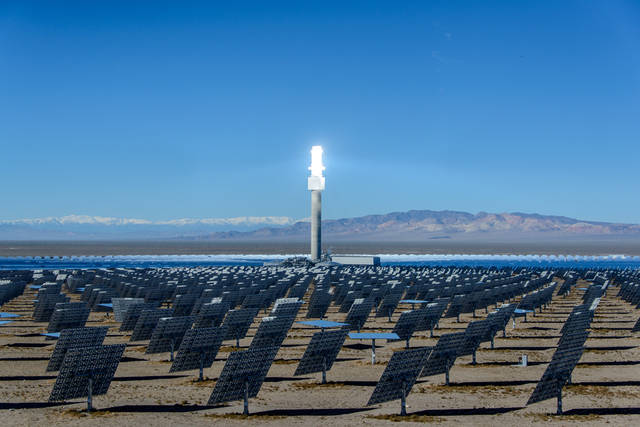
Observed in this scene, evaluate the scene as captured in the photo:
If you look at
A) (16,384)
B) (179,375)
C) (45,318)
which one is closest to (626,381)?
(179,375)

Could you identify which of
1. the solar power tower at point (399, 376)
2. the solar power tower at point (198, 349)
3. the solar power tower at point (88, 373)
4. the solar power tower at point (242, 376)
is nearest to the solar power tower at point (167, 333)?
the solar power tower at point (198, 349)

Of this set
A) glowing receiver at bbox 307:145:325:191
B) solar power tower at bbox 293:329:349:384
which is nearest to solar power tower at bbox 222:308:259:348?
solar power tower at bbox 293:329:349:384

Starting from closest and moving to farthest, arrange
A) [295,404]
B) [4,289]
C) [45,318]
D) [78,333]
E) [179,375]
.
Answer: [295,404]
[78,333]
[179,375]
[45,318]
[4,289]

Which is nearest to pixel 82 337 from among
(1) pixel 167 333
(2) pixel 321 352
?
(1) pixel 167 333

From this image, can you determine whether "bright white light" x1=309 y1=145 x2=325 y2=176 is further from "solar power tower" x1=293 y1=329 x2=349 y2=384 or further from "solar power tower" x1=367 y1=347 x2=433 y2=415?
"solar power tower" x1=367 y1=347 x2=433 y2=415

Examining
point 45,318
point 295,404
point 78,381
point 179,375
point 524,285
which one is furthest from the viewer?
point 524,285

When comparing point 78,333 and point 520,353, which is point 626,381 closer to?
point 520,353

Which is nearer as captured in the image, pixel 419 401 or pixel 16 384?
pixel 419 401
